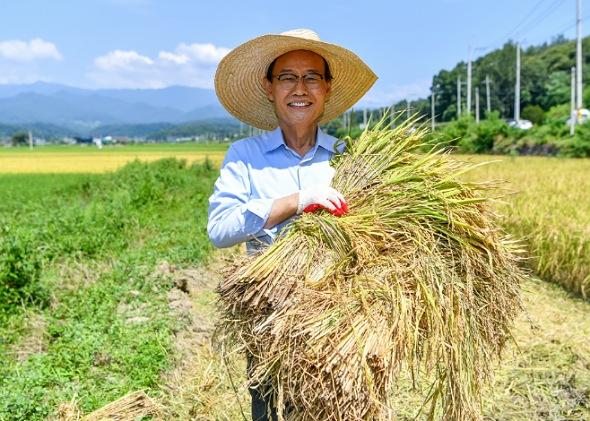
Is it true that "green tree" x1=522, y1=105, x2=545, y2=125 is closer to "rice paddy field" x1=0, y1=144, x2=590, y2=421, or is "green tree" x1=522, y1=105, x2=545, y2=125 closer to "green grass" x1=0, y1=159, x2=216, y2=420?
"rice paddy field" x1=0, y1=144, x2=590, y2=421

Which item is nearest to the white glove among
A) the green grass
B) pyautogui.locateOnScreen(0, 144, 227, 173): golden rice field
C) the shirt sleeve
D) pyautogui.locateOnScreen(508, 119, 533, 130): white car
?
the shirt sleeve

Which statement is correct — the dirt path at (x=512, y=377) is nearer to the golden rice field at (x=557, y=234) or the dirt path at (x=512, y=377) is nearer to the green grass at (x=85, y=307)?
the green grass at (x=85, y=307)

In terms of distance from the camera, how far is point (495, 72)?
249ft

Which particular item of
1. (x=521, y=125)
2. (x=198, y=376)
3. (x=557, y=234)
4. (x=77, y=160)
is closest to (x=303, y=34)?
(x=198, y=376)

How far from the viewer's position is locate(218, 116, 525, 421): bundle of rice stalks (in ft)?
5.22

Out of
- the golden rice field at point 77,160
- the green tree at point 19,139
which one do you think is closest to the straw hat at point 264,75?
the golden rice field at point 77,160

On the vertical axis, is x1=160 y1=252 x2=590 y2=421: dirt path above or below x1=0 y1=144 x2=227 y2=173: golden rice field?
below

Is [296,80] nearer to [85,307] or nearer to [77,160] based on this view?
[85,307]

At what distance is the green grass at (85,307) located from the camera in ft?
10.6

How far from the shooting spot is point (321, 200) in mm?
1806

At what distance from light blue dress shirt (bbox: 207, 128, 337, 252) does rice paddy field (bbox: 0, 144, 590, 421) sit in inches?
9.0

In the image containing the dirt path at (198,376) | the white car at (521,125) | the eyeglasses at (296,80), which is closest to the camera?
the eyeglasses at (296,80)

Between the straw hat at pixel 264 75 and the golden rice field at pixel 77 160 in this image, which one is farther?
the golden rice field at pixel 77 160

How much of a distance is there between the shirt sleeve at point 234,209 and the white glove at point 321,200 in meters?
0.11
